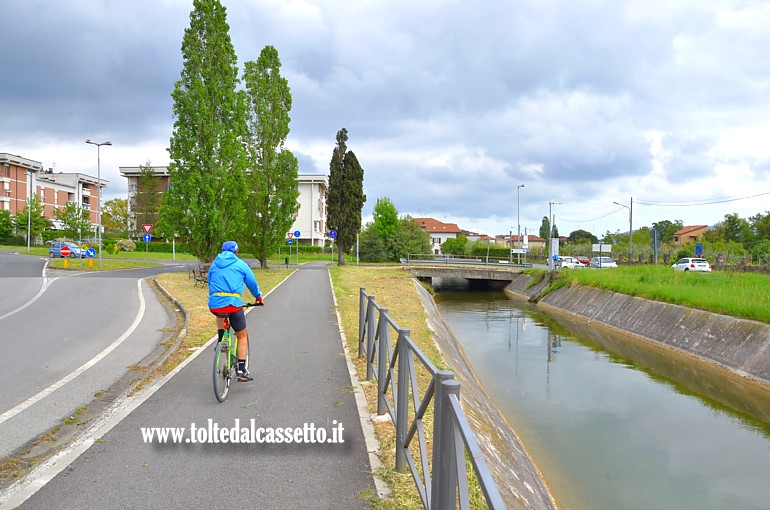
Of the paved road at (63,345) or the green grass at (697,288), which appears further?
the green grass at (697,288)

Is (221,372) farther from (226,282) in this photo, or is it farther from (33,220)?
(33,220)

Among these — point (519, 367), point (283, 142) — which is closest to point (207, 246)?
point (283, 142)

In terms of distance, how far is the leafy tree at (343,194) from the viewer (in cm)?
4397

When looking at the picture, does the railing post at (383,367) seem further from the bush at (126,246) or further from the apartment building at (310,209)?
the apartment building at (310,209)

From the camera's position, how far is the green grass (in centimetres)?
1618

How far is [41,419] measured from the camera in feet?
19.5

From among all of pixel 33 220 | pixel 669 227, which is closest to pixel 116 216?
pixel 33 220

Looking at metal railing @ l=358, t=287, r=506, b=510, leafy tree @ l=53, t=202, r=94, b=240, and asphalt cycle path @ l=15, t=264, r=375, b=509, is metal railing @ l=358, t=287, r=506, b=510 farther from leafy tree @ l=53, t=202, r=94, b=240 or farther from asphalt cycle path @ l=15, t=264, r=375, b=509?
leafy tree @ l=53, t=202, r=94, b=240

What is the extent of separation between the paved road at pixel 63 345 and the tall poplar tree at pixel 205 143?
7.86m

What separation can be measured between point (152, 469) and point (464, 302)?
3161cm

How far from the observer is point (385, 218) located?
63.6m

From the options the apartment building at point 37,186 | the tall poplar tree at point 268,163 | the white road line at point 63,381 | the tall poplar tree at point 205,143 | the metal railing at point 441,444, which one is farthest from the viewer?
the apartment building at point 37,186

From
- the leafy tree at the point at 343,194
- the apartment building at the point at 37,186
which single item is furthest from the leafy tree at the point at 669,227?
the apartment building at the point at 37,186

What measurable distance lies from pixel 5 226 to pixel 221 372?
7822cm
